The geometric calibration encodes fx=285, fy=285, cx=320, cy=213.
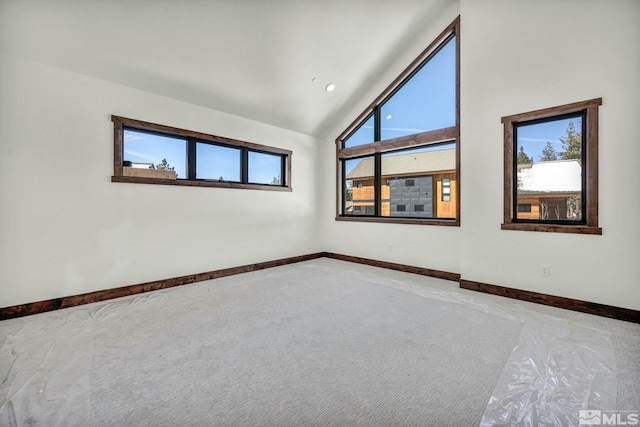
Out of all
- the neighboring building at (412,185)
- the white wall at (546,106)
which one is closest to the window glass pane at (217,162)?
the neighboring building at (412,185)

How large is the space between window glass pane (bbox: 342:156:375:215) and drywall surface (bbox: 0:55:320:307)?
2489 mm

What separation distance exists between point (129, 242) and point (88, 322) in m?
1.10

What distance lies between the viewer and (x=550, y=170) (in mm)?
3348

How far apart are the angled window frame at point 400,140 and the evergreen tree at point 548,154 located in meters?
1.02

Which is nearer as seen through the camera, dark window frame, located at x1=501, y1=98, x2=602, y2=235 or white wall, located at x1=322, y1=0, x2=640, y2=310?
white wall, located at x1=322, y1=0, x2=640, y2=310

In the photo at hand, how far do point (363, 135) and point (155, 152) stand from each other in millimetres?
3626

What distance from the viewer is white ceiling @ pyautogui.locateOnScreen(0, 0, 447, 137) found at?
281cm

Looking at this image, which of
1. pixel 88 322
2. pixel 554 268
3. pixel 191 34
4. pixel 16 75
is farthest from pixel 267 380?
pixel 16 75

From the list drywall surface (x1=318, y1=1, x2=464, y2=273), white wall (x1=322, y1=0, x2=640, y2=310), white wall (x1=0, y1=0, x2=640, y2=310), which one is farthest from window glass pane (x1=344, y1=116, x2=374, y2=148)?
white wall (x1=322, y1=0, x2=640, y2=310)

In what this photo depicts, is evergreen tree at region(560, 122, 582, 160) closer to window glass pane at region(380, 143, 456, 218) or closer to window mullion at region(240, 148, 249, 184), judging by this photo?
window glass pane at region(380, 143, 456, 218)

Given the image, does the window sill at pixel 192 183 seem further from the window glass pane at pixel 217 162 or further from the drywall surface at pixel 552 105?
the drywall surface at pixel 552 105

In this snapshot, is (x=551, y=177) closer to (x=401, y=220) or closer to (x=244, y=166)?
(x=401, y=220)

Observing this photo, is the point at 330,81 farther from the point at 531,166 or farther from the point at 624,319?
the point at 624,319

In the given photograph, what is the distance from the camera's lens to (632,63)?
2.77m
